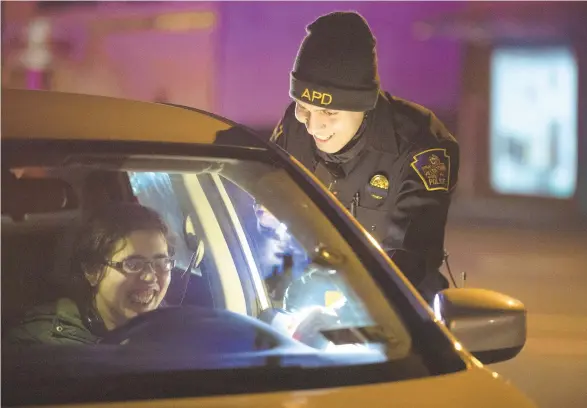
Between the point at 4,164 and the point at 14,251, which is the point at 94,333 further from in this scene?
the point at 4,164

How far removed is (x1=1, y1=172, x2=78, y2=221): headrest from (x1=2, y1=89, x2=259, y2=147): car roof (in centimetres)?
14

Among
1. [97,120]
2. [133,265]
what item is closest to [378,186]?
[133,265]

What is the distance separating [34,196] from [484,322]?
1.28 meters

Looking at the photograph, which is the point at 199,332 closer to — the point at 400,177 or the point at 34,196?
the point at 34,196

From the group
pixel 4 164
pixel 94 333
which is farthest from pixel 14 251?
pixel 4 164

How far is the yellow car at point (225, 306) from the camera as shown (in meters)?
2.14

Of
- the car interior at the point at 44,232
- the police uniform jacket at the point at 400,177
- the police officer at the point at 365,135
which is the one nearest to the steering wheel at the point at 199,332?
the car interior at the point at 44,232

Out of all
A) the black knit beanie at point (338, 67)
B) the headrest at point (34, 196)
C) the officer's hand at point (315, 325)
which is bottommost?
the officer's hand at point (315, 325)

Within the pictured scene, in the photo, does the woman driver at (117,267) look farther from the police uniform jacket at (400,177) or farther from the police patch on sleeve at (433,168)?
the police patch on sleeve at (433,168)

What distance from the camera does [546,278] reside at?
12.3 metres

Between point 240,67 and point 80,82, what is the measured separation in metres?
4.24

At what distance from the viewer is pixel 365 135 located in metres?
3.97

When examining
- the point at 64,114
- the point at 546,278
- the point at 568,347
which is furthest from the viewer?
the point at 546,278

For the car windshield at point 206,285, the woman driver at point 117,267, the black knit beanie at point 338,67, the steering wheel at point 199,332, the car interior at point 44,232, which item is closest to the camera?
the car windshield at point 206,285
